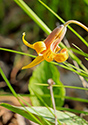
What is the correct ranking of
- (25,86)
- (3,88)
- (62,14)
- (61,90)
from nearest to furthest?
(61,90), (3,88), (25,86), (62,14)

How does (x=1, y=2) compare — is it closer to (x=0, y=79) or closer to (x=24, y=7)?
(x=0, y=79)

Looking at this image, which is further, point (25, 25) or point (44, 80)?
point (25, 25)

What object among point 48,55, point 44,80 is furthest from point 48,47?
point 44,80

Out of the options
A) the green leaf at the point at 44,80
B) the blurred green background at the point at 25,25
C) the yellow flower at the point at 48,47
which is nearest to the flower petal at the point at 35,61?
the yellow flower at the point at 48,47

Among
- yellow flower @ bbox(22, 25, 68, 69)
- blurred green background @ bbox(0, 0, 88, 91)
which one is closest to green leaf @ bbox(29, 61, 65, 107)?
yellow flower @ bbox(22, 25, 68, 69)

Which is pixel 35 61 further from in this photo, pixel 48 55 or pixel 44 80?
pixel 44 80

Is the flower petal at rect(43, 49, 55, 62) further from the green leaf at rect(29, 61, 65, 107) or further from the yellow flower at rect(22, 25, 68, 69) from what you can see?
the green leaf at rect(29, 61, 65, 107)

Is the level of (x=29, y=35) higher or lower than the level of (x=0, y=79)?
higher

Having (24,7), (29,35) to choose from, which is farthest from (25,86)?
(24,7)

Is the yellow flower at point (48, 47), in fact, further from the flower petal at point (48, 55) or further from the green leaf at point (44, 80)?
the green leaf at point (44, 80)

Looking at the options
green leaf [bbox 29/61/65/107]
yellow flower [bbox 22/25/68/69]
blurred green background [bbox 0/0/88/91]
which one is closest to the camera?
yellow flower [bbox 22/25/68/69]

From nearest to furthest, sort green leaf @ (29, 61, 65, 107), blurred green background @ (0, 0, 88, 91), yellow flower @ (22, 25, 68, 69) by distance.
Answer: yellow flower @ (22, 25, 68, 69)
green leaf @ (29, 61, 65, 107)
blurred green background @ (0, 0, 88, 91)
